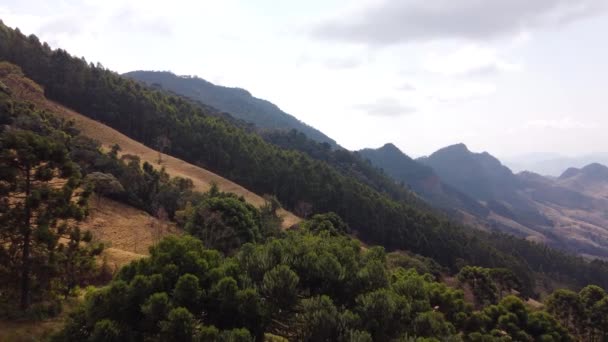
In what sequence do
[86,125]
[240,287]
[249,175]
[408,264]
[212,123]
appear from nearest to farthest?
[240,287], [408,264], [86,125], [249,175], [212,123]

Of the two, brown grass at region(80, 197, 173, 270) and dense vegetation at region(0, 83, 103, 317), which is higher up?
dense vegetation at region(0, 83, 103, 317)

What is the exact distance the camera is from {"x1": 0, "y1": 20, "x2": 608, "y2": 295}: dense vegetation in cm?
8431

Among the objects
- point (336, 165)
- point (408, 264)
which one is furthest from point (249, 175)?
point (336, 165)

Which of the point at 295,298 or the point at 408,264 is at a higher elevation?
the point at 295,298

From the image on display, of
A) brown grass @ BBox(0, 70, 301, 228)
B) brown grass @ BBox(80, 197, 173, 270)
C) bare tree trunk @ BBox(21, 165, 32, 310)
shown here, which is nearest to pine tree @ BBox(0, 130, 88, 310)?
bare tree trunk @ BBox(21, 165, 32, 310)

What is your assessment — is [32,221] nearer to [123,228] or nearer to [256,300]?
[256,300]

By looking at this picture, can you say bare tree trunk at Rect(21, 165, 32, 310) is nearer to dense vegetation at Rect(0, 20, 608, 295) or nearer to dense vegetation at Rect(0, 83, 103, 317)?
dense vegetation at Rect(0, 83, 103, 317)

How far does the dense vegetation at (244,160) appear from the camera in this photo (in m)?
84.3

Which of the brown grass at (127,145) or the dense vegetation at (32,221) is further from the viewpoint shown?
the brown grass at (127,145)

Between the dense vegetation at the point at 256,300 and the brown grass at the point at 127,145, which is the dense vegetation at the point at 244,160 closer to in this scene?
the brown grass at the point at 127,145

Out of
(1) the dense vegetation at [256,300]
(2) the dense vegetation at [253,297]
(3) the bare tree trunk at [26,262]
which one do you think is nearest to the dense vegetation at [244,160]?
(2) the dense vegetation at [253,297]

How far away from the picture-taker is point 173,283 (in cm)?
1650

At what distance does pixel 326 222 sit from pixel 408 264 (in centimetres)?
1814

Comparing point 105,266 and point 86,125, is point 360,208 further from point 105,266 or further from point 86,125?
point 105,266
